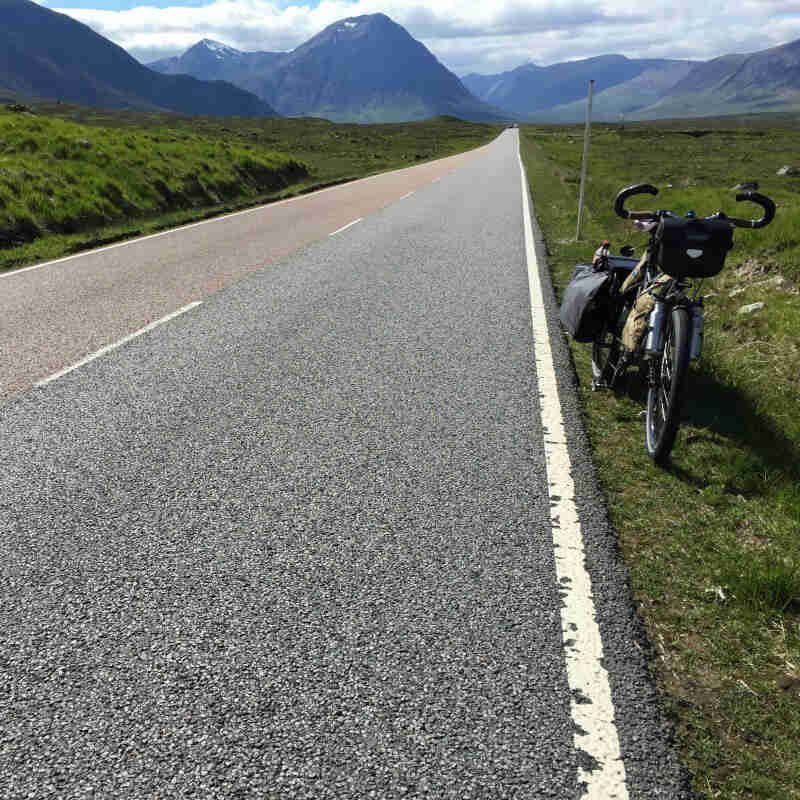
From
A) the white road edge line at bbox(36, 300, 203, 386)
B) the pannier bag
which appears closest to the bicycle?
the pannier bag

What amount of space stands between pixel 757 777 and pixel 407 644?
1.19 m

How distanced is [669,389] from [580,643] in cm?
191

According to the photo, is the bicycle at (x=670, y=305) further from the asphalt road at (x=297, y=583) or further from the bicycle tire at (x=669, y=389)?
the asphalt road at (x=297, y=583)

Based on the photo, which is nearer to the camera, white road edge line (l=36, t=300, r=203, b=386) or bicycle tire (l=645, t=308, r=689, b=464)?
bicycle tire (l=645, t=308, r=689, b=464)

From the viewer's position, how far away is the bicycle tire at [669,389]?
3.92m

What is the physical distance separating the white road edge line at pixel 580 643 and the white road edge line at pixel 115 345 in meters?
Result: 3.83

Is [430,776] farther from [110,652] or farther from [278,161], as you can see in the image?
[278,161]

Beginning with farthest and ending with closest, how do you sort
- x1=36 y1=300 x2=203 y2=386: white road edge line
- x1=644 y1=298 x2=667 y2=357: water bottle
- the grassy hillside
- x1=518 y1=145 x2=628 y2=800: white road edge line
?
the grassy hillside
x1=36 y1=300 x2=203 y2=386: white road edge line
x1=644 y1=298 x2=667 y2=357: water bottle
x1=518 y1=145 x2=628 y2=800: white road edge line

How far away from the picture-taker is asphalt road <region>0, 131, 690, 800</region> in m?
2.23

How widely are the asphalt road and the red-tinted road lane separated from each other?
0.27 metres

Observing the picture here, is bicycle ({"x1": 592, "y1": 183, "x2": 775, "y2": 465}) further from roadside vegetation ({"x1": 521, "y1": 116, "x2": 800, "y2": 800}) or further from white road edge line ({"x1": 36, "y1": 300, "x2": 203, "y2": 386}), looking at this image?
white road edge line ({"x1": 36, "y1": 300, "x2": 203, "y2": 386})

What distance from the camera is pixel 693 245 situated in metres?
4.19

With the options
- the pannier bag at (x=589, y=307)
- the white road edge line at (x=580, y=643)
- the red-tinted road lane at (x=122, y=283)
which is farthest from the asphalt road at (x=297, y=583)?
the pannier bag at (x=589, y=307)

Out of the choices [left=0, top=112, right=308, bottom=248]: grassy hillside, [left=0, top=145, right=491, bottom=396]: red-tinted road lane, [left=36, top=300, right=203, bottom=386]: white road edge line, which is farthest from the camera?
[left=0, top=112, right=308, bottom=248]: grassy hillside
